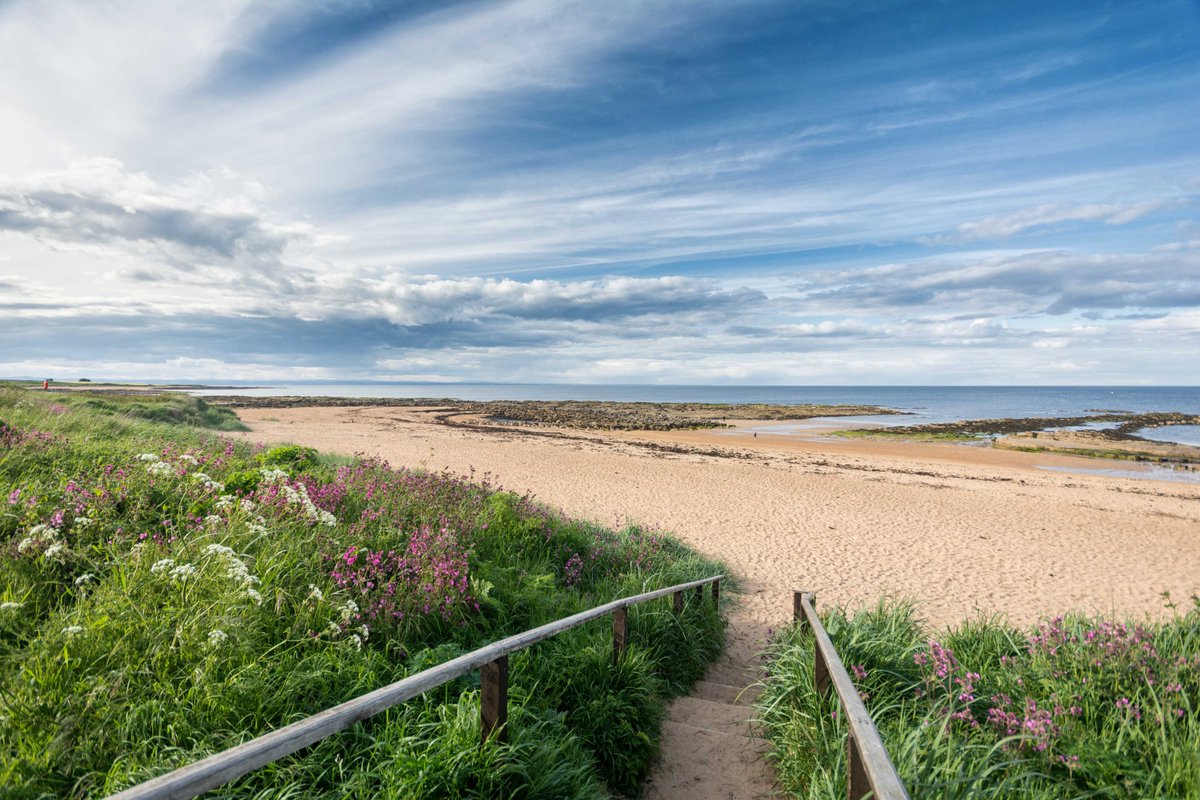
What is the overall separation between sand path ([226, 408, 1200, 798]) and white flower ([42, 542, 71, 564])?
22.1 feet

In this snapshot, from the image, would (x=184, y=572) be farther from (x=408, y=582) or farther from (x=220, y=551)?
(x=408, y=582)

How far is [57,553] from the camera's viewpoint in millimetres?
4332

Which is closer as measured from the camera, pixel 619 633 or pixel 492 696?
pixel 492 696

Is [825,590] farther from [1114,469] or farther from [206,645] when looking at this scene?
[1114,469]

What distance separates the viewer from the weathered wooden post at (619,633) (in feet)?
16.1

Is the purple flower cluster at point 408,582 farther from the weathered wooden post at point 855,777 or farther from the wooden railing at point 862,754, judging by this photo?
the weathered wooden post at point 855,777

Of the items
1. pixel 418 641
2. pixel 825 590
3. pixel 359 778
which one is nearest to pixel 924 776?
pixel 359 778

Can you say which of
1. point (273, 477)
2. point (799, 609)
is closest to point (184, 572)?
point (273, 477)

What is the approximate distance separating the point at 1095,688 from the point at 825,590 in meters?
7.01

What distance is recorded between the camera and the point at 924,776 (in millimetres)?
3119

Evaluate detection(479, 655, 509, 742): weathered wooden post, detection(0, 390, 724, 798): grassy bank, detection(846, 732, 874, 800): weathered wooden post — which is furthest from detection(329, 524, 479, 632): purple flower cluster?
detection(846, 732, 874, 800): weathered wooden post

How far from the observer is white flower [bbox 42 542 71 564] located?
13.3 ft

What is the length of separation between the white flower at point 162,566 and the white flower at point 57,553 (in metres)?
0.63

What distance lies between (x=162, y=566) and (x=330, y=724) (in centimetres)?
285
